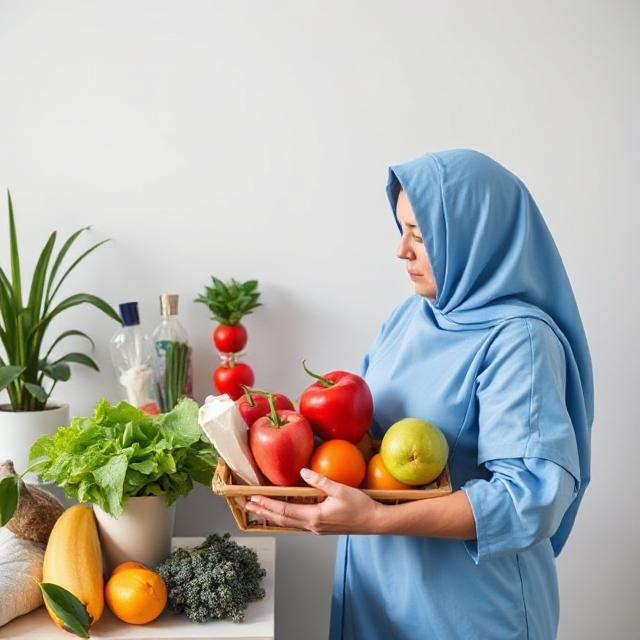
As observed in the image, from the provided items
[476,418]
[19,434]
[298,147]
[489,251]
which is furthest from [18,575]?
[298,147]

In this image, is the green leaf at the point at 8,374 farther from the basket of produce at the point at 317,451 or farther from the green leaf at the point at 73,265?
the basket of produce at the point at 317,451

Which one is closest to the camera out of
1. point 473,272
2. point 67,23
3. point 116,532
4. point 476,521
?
point 476,521

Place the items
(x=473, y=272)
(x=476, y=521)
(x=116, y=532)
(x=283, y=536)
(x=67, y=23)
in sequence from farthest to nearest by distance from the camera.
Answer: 1. (x=283, y=536)
2. (x=67, y=23)
3. (x=116, y=532)
4. (x=473, y=272)
5. (x=476, y=521)

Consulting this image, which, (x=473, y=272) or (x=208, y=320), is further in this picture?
(x=208, y=320)

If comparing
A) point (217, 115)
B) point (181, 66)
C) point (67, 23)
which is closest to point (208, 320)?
point (217, 115)

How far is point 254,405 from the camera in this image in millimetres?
1036

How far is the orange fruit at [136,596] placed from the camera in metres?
1.11

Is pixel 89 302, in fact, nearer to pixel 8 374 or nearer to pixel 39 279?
pixel 39 279

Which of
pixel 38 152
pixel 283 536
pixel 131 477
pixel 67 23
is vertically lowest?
pixel 283 536

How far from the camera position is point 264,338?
1756 mm

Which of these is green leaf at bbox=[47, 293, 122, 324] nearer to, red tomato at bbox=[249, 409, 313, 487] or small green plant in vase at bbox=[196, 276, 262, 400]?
small green plant in vase at bbox=[196, 276, 262, 400]

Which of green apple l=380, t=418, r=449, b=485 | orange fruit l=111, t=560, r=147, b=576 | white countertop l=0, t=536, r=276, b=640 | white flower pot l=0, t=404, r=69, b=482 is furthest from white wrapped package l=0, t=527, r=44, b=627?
green apple l=380, t=418, r=449, b=485

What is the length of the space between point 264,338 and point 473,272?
0.79 m

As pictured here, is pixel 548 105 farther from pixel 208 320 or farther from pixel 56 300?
pixel 56 300
